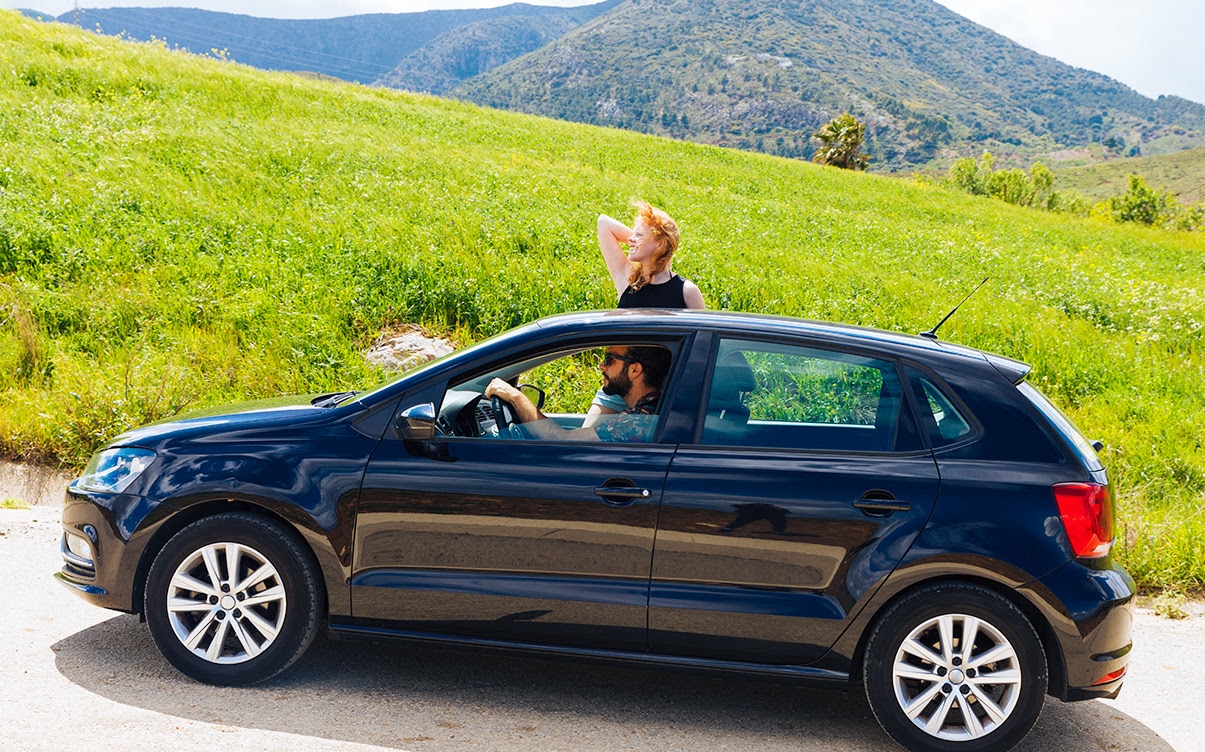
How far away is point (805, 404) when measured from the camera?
4.11m

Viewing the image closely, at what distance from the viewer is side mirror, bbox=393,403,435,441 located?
3840mm

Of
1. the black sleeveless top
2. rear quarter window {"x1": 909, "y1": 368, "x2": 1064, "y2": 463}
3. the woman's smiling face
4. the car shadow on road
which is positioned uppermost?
the woman's smiling face

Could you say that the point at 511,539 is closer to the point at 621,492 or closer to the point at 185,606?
the point at 621,492

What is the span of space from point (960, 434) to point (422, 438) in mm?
2089

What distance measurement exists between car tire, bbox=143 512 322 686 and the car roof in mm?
1418

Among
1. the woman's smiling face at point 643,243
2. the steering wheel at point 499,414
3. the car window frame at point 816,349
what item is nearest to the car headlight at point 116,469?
the steering wheel at point 499,414

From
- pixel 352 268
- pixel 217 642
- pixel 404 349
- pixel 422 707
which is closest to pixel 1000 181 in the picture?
pixel 352 268

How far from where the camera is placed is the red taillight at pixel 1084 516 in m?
3.65

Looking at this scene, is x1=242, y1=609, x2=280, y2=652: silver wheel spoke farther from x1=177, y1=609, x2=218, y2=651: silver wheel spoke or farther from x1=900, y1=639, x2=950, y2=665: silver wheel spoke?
x1=900, y1=639, x2=950, y2=665: silver wheel spoke

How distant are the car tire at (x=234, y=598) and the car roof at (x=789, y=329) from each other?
142cm

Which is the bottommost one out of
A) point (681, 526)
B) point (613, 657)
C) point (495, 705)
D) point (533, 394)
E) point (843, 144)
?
point (495, 705)

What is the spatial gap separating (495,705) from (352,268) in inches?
273

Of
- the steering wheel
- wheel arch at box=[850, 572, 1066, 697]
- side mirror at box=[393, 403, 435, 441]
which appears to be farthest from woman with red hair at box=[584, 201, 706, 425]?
wheel arch at box=[850, 572, 1066, 697]

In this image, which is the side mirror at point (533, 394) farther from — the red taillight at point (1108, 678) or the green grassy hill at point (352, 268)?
the green grassy hill at point (352, 268)
